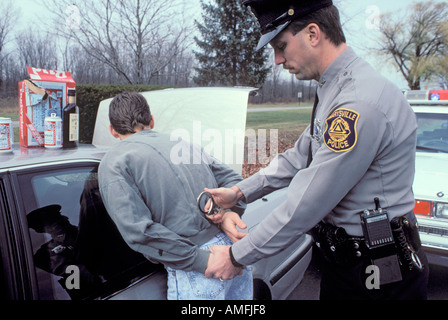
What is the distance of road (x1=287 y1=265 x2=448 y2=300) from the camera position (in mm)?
2867

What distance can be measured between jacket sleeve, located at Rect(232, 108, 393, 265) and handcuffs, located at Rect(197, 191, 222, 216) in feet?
0.83

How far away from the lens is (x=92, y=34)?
25.8 ft

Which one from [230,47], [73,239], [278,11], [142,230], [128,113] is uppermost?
[230,47]

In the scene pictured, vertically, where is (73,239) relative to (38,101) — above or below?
below

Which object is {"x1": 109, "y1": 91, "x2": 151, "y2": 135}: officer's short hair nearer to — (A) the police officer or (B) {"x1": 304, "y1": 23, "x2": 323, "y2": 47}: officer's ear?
(A) the police officer

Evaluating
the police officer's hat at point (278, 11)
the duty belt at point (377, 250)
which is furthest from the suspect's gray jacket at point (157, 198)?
the police officer's hat at point (278, 11)

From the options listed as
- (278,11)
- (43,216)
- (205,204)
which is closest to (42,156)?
(43,216)

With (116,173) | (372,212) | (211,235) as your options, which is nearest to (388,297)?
(372,212)

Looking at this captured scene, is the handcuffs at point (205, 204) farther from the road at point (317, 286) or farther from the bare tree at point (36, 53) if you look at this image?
the bare tree at point (36, 53)

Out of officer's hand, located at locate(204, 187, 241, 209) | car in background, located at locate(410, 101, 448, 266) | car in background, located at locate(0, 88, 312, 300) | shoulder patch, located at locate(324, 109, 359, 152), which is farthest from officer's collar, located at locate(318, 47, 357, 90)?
car in background, located at locate(410, 101, 448, 266)

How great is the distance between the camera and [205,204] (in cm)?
163

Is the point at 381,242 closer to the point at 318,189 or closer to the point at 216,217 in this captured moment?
the point at 318,189

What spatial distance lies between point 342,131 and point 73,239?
1273mm

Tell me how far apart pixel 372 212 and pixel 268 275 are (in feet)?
3.45
